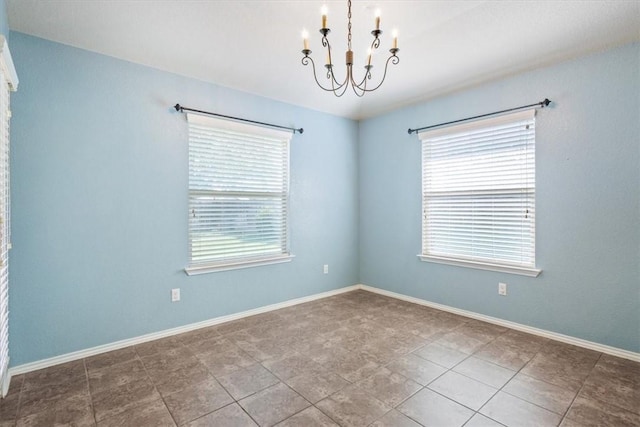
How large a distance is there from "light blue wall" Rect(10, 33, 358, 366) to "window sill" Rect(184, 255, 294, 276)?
71 millimetres

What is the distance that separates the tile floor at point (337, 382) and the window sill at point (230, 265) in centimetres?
58

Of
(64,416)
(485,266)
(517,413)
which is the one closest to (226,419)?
(64,416)

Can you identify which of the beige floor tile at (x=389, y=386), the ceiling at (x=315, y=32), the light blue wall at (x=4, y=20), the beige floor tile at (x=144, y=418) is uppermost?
the ceiling at (x=315, y=32)

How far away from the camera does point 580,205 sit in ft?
8.86

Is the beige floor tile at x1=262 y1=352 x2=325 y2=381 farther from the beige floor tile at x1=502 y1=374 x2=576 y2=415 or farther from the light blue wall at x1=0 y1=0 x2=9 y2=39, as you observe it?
the light blue wall at x1=0 y1=0 x2=9 y2=39

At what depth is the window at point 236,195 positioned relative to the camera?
10.4 ft

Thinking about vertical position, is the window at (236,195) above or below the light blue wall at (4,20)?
below

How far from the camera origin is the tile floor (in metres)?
1.81

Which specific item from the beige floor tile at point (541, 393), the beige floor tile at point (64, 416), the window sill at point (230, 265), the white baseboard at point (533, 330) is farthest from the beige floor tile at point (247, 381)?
the white baseboard at point (533, 330)

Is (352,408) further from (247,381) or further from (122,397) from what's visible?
(122,397)

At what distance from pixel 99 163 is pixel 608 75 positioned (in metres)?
4.18

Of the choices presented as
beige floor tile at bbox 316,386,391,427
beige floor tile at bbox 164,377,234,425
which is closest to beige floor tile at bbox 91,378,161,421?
beige floor tile at bbox 164,377,234,425

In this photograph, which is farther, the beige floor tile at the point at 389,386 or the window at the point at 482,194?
the window at the point at 482,194

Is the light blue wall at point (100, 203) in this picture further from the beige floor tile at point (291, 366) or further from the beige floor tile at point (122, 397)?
the beige floor tile at point (291, 366)
